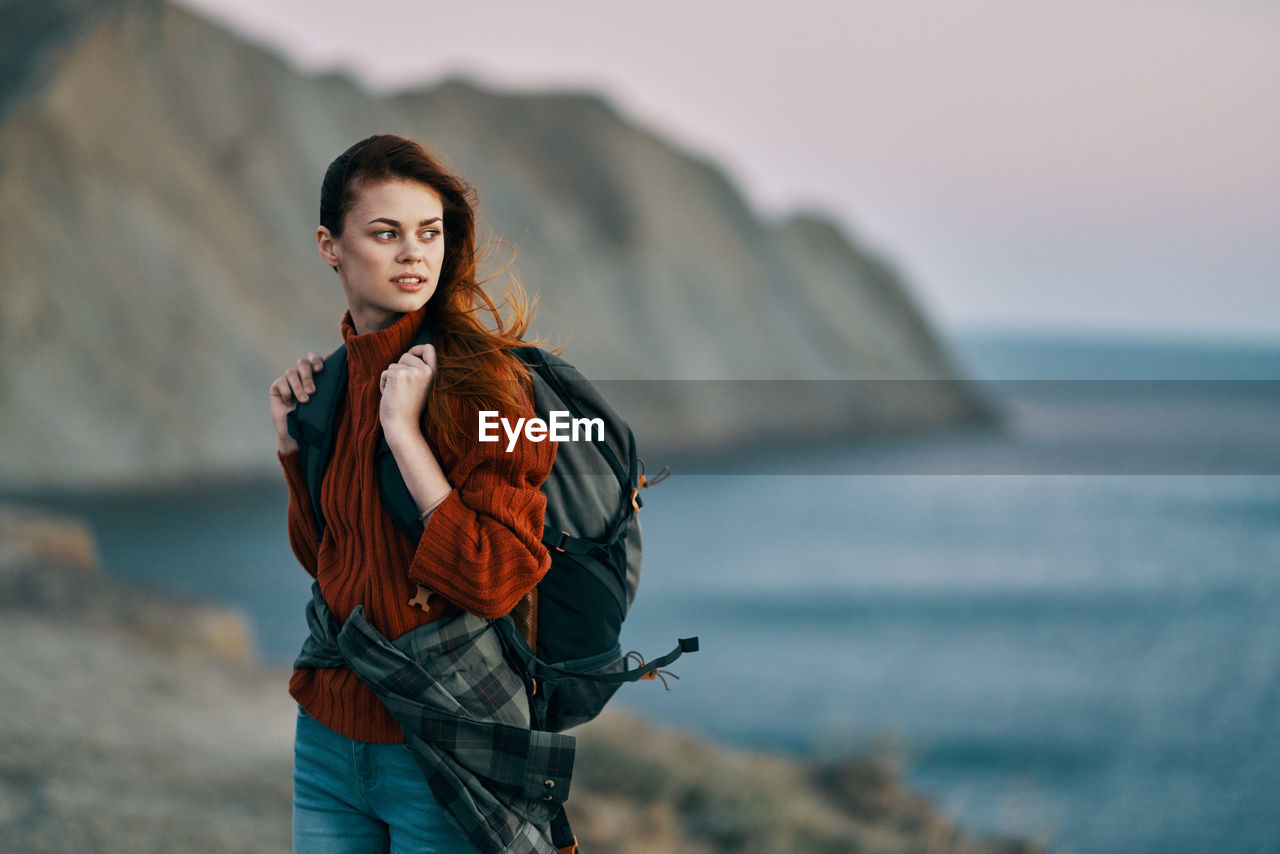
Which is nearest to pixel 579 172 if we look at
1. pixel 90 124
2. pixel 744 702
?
pixel 90 124

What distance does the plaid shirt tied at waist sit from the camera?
172cm

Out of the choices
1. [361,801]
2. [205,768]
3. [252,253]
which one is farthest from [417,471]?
[252,253]

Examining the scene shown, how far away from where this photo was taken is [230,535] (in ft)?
73.2

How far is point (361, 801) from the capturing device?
1.83 m

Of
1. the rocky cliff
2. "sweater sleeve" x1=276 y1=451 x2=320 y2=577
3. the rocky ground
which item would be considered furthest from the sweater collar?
the rocky cliff

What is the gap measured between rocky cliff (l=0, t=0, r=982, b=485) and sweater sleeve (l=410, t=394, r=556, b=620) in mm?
22763

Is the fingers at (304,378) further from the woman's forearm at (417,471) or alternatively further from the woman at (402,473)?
the woman's forearm at (417,471)

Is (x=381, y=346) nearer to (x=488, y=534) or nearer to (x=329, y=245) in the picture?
(x=329, y=245)

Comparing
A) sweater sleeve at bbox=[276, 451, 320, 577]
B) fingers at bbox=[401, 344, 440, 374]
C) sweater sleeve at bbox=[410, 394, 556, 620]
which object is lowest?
sweater sleeve at bbox=[410, 394, 556, 620]

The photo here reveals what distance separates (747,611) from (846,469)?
791 inches

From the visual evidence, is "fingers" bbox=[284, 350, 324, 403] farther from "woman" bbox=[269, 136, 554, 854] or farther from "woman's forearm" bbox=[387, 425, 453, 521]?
"woman's forearm" bbox=[387, 425, 453, 521]

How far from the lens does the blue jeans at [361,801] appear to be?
5.84 ft

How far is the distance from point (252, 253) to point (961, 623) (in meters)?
19.1

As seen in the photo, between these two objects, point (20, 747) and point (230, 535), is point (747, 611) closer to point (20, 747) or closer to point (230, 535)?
point (230, 535)
